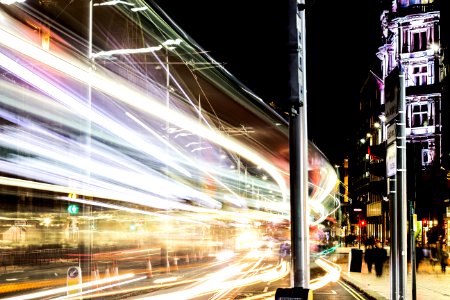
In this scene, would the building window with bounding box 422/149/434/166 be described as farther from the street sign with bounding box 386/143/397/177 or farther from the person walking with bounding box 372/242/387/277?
the street sign with bounding box 386/143/397/177

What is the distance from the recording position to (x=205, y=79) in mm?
26906

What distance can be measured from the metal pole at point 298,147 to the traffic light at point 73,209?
8692 mm

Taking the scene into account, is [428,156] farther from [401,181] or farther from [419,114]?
[401,181]

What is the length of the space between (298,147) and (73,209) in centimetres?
884

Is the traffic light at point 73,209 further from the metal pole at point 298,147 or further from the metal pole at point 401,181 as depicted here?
the metal pole at point 298,147

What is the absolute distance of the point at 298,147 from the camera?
8336 millimetres

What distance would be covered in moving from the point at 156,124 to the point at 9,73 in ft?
24.9

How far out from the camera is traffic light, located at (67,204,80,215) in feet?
51.1

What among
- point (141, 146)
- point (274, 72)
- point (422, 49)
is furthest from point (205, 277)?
point (422, 49)

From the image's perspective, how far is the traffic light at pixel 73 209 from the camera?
51.1 feet

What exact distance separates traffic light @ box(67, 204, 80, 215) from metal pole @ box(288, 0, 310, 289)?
869 cm

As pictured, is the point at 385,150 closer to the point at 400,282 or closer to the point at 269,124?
the point at 400,282

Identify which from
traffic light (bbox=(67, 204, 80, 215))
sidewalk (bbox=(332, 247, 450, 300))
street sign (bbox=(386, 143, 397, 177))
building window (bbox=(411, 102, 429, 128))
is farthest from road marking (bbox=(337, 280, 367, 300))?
building window (bbox=(411, 102, 429, 128))

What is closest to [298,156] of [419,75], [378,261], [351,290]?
[351,290]
